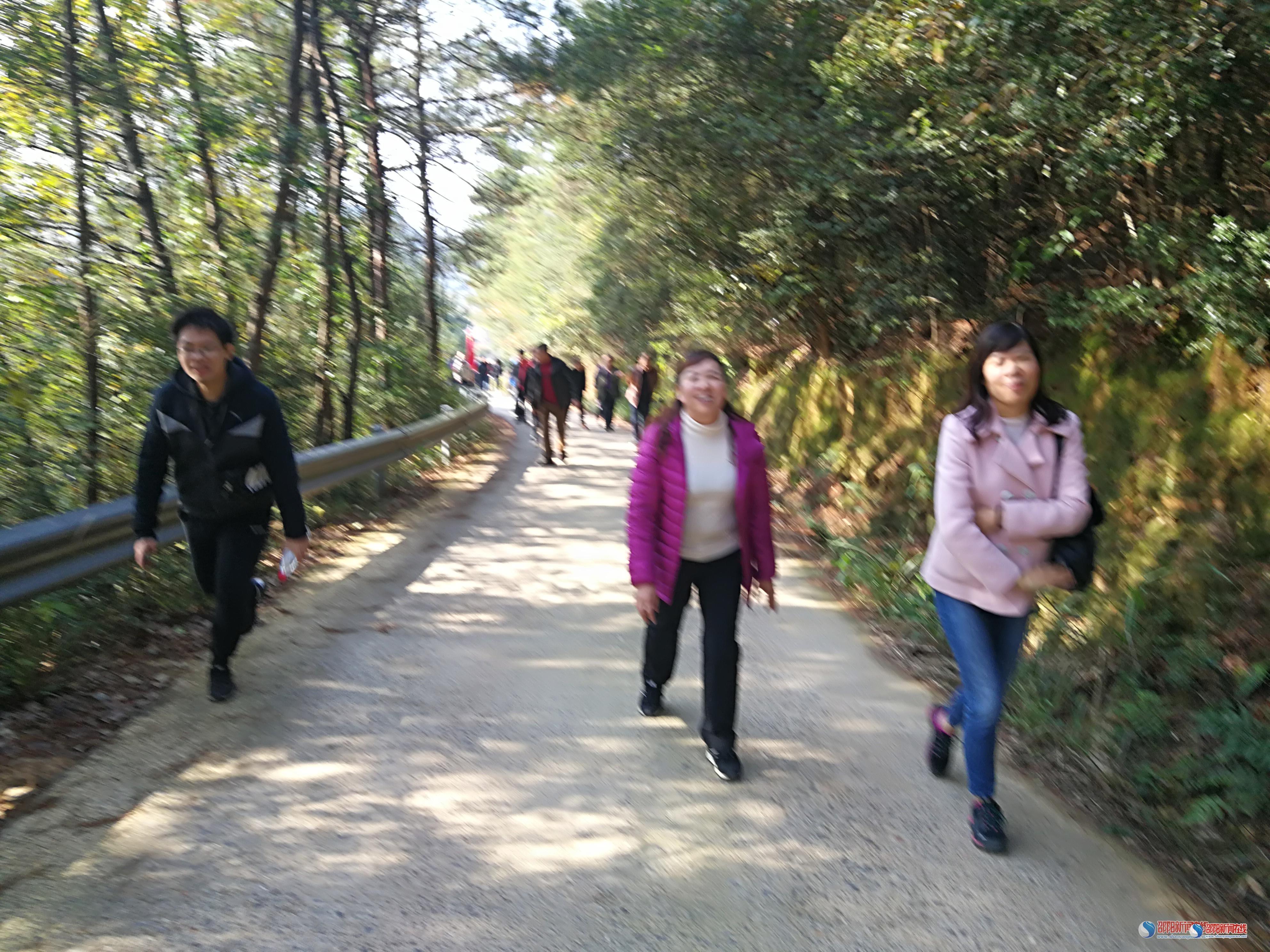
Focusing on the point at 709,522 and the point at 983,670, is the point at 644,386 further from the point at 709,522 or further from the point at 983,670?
the point at 983,670

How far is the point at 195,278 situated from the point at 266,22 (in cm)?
457

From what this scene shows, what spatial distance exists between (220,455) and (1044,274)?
23.6 feet

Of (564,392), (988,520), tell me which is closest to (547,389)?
(564,392)

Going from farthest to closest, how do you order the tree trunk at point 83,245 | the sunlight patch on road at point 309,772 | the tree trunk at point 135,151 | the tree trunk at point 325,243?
the tree trunk at point 325,243, the tree trunk at point 135,151, the tree trunk at point 83,245, the sunlight patch on road at point 309,772

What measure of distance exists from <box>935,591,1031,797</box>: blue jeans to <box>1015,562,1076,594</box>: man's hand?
0.64 feet

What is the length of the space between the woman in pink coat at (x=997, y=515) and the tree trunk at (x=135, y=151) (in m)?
6.00

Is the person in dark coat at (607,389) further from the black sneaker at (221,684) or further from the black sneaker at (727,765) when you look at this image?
the black sneaker at (727,765)

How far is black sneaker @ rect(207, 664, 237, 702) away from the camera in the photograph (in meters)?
4.88

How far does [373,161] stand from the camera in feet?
43.3

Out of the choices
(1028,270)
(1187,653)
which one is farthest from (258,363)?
(1187,653)

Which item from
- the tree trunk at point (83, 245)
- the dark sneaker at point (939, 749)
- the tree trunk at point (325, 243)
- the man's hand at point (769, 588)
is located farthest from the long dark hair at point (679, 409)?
the tree trunk at point (325, 243)

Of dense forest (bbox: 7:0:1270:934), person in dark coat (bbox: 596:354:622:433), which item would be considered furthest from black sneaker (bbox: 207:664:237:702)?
person in dark coat (bbox: 596:354:622:433)

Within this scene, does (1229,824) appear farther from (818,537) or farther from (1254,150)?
(818,537)

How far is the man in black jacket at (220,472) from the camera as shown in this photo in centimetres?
464
